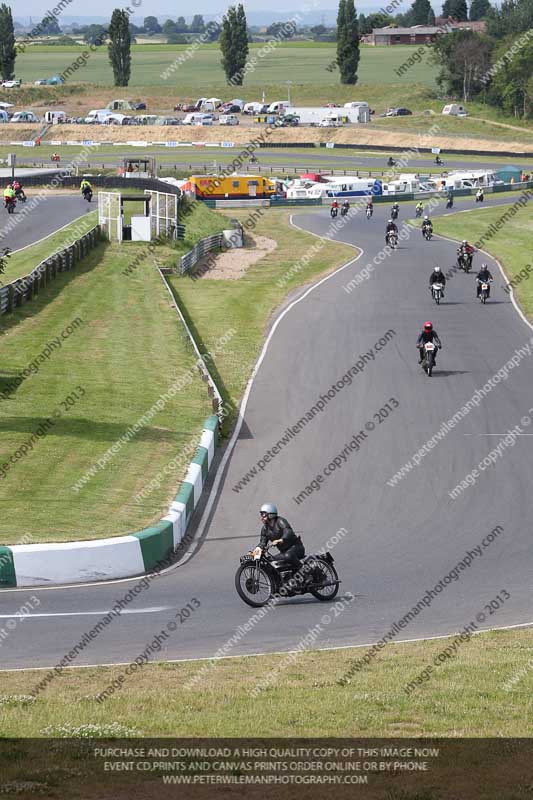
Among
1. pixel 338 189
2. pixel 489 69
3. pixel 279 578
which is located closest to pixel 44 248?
pixel 338 189

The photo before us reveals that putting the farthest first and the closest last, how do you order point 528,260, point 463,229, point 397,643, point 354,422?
point 463,229 → point 528,260 → point 354,422 → point 397,643

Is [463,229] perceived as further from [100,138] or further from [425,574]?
[100,138]

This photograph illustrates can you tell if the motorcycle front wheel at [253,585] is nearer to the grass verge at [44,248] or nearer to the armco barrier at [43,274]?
the armco barrier at [43,274]

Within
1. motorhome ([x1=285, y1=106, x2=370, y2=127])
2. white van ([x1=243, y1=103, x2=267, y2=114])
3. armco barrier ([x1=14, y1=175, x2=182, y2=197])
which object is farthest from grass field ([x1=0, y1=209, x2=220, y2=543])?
white van ([x1=243, y1=103, x2=267, y2=114])

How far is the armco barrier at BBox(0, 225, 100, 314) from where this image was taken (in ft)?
131

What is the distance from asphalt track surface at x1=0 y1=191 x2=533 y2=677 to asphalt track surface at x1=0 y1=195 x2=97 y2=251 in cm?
2232

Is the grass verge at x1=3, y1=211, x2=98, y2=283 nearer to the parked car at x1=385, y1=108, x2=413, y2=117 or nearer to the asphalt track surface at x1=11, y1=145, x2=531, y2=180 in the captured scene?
the asphalt track surface at x1=11, y1=145, x2=531, y2=180

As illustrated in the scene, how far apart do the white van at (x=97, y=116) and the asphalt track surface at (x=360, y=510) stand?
104 meters

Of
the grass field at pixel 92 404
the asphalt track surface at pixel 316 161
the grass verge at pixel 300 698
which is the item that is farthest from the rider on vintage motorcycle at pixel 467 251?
the asphalt track surface at pixel 316 161

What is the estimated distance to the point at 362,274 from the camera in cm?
5375

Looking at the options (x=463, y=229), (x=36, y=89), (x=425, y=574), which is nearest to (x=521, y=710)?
(x=425, y=574)

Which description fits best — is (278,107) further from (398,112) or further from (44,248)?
(44,248)

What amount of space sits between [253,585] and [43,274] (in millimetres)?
31337

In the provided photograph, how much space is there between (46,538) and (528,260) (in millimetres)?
43665
